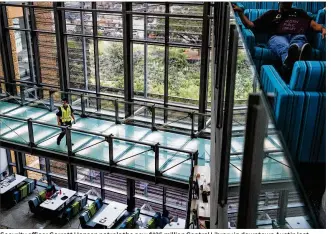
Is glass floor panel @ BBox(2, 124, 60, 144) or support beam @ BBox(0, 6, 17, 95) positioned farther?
support beam @ BBox(0, 6, 17, 95)

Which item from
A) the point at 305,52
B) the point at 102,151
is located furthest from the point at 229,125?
the point at 102,151

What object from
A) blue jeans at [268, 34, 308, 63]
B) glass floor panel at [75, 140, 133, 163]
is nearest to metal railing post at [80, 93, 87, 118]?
glass floor panel at [75, 140, 133, 163]

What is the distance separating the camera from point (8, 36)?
1229 cm

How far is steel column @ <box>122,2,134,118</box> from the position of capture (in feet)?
34.6

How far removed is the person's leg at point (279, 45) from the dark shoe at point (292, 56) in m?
0.30

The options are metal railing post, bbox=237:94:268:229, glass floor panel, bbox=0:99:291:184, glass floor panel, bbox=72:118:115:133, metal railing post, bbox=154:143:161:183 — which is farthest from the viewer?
glass floor panel, bbox=72:118:115:133

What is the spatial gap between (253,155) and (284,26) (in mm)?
3933

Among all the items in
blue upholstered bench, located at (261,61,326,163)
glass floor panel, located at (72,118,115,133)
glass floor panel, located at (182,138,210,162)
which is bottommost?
glass floor panel, located at (182,138,210,162)

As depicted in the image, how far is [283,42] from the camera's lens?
4305mm

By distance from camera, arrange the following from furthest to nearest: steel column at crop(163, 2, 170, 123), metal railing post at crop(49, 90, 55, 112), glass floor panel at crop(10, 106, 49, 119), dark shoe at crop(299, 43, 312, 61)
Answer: metal railing post at crop(49, 90, 55, 112) → glass floor panel at crop(10, 106, 49, 119) → steel column at crop(163, 2, 170, 123) → dark shoe at crop(299, 43, 312, 61)

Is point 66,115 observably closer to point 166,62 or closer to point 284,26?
point 166,62

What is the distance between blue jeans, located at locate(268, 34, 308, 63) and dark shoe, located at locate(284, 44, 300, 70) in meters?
0.22

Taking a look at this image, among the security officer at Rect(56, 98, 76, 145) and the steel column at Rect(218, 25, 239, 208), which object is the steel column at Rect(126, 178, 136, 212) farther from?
the steel column at Rect(218, 25, 239, 208)

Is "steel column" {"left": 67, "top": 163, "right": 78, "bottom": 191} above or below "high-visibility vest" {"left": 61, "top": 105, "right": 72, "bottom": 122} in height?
below
